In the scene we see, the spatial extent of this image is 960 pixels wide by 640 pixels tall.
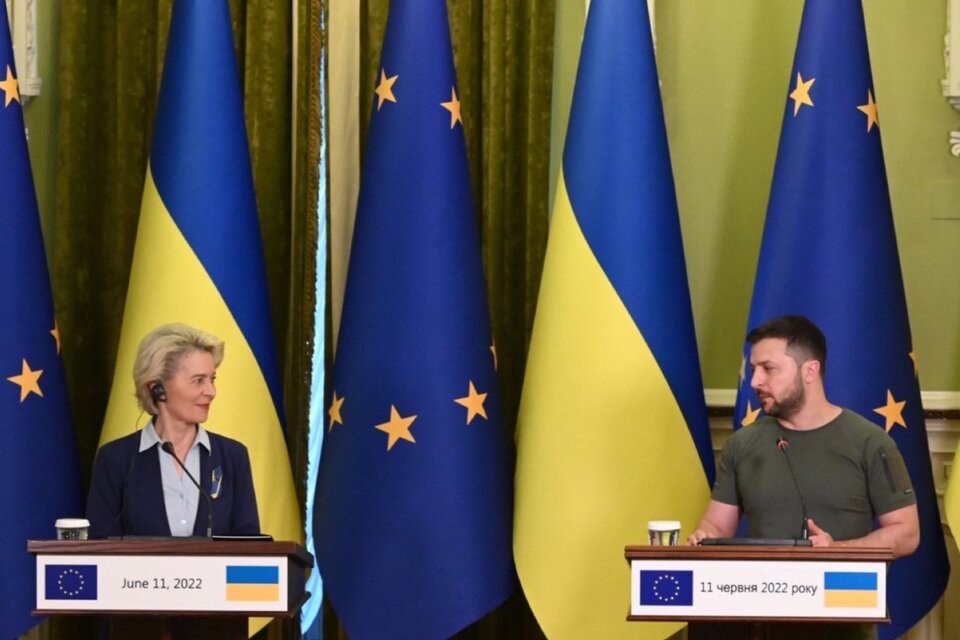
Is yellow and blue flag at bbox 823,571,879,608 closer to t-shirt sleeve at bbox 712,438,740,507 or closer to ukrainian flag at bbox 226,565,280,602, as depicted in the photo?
t-shirt sleeve at bbox 712,438,740,507

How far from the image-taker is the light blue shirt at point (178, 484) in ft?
13.0

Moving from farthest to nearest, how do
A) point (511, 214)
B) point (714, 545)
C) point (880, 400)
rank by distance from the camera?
point (511, 214) < point (880, 400) < point (714, 545)

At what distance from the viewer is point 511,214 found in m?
5.23

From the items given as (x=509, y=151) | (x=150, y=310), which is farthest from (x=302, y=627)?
(x=509, y=151)

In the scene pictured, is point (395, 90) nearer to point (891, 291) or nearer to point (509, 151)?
point (509, 151)

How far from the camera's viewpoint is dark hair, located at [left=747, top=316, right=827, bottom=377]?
12.8 feet

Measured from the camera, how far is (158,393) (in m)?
3.89

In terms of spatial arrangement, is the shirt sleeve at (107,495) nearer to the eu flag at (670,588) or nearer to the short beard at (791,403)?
the eu flag at (670,588)

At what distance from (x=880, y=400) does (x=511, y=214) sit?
1.39 metres

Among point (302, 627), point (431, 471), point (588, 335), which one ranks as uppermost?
point (588, 335)

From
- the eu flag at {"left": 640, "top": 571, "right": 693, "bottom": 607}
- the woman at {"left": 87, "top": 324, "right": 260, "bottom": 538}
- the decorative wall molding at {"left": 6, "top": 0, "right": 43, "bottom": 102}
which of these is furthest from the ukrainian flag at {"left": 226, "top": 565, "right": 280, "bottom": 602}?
the decorative wall molding at {"left": 6, "top": 0, "right": 43, "bottom": 102}

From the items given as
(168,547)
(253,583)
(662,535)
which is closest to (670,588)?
(662,535)

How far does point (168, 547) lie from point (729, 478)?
57.9 inches

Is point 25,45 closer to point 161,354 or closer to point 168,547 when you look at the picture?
point 161,354
